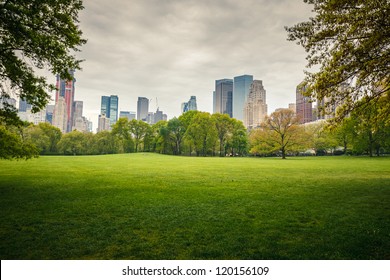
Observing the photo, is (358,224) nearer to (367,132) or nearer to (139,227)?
(139,227)

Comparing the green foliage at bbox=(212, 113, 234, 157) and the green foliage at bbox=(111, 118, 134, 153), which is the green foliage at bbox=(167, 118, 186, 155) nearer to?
the green foliage at bbox=(212, 113, 234, 157)

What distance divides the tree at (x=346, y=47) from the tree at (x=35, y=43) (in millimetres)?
13142

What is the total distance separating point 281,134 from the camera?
64875mm

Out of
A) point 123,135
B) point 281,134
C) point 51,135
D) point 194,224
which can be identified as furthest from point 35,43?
point 51,135

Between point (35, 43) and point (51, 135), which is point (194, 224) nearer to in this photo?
point (35, 43)

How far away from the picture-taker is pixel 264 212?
8.98 m

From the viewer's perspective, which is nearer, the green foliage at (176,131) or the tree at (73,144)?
the tree at (73,144)

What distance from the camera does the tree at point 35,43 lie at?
12.1 m

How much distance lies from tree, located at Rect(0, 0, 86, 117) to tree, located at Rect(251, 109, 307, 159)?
58.3 m

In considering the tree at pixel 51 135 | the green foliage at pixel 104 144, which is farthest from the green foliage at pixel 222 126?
the tree at pixel 51 135

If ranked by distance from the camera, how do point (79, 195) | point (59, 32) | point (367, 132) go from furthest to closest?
point (367, 132), point (59, 32), point (79, 195)

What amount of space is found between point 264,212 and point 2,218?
9601mm

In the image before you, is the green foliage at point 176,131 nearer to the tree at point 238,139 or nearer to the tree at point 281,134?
the tree at point 238,139
